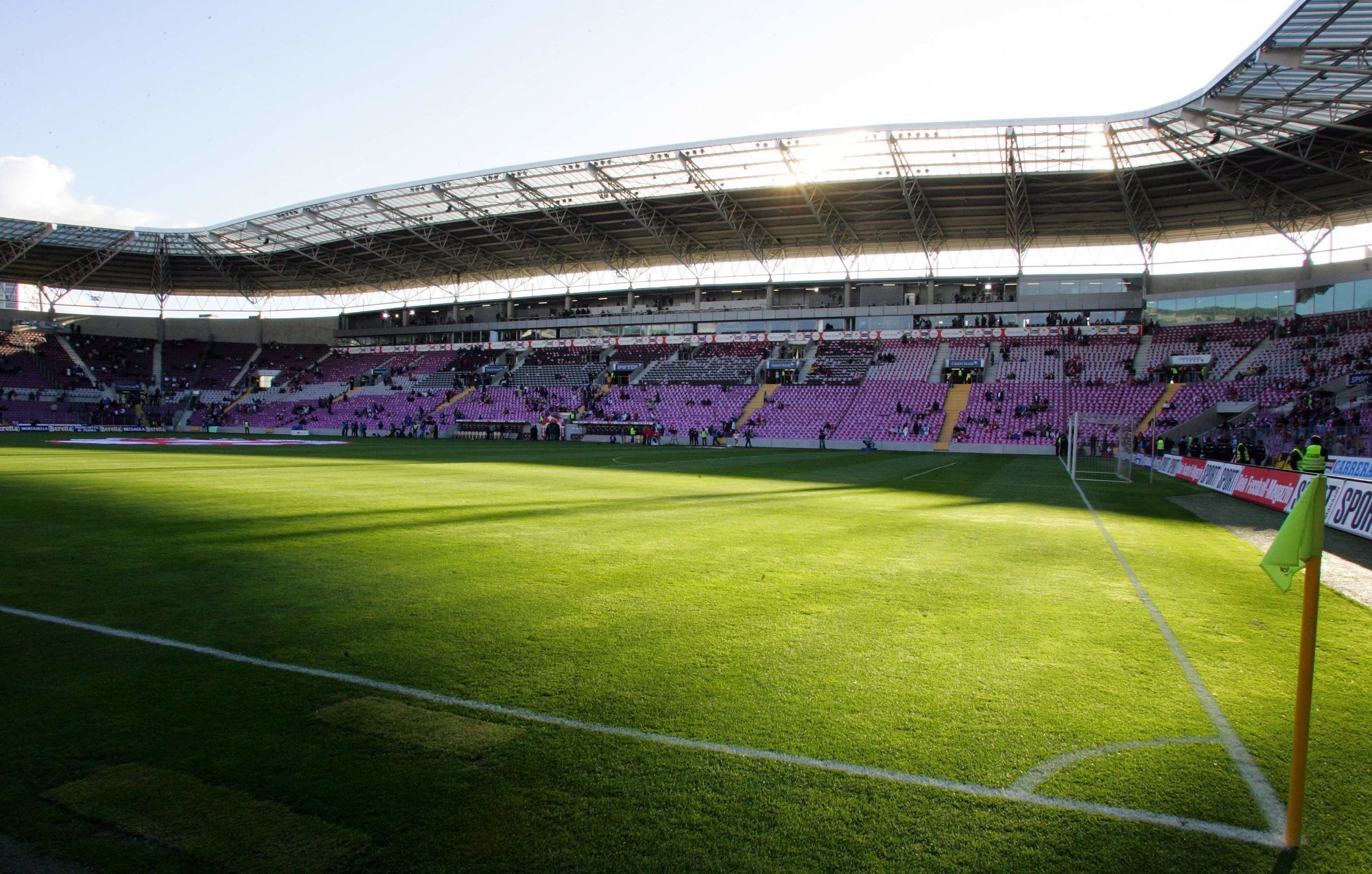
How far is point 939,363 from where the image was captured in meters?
56.0

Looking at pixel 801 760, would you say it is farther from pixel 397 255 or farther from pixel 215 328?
pixel 215 328

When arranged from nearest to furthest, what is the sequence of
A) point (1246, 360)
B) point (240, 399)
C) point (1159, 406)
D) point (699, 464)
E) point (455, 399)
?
point (699, 464), point (1159, 406), point (1246, 360), point (455, 399), point (240, 399)

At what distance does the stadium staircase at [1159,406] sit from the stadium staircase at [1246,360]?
272 cm

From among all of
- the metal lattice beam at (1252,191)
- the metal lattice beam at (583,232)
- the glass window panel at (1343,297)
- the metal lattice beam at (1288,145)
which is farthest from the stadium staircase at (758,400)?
the glass window panel at (1343,297)

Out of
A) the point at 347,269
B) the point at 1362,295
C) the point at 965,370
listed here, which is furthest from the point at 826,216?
the point at 347,269

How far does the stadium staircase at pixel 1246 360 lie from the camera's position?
44.7 metres

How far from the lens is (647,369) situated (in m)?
64.3

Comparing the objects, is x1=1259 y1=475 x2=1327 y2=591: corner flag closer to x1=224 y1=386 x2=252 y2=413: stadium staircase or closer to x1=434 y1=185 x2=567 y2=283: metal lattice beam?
x1=434 y1=185 x2=567 y2=283: metal lattice beam

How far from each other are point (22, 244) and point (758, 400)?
59930 millimetres

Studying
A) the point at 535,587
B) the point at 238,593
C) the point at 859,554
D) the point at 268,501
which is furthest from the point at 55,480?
the point at 859,554

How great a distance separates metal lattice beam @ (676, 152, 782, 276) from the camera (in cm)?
4625

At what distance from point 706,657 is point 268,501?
12.3 m

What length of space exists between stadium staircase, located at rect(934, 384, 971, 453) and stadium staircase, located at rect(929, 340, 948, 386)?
1.96 m

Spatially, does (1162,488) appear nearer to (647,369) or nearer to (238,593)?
(238,593)
